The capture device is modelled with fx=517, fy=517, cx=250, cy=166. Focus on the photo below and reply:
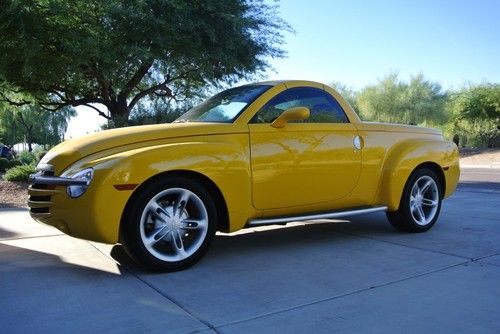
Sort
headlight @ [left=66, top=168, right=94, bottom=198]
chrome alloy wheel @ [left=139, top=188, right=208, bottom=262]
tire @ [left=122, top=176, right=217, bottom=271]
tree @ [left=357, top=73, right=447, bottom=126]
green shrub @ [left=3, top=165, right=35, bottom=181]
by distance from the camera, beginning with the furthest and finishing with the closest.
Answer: tree @ [left=357, top=73, right=447, bottom=126], green shrub @ [left=3, top=165, right=35, bottom=181], chrome alloy wheel @ [left=139, top=188, right=208, bottom=262], tire @ [left=122, top=176, right=217, bottom=271], headlight @ [left=66, top=168, right=94, bottom=198]

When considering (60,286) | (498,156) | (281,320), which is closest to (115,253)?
(60,286)

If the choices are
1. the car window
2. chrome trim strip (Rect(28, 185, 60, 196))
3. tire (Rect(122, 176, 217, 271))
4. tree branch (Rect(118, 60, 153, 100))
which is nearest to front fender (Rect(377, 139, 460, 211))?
the car window

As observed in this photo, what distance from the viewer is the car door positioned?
4953mm

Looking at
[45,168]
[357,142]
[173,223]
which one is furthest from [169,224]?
[357,142]

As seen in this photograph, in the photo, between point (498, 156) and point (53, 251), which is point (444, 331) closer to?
point (53, 251)

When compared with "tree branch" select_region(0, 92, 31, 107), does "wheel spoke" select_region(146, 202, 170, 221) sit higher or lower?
lower

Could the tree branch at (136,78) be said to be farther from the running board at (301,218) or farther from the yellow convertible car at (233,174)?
the running board at (301,218)

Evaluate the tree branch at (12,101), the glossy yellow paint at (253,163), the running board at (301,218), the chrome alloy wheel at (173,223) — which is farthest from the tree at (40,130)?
the chrome alloy wheel at (173,223)

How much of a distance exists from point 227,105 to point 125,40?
8.38m

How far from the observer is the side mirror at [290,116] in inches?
193

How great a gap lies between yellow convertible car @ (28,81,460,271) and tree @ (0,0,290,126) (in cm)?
749

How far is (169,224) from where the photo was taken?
447 centimetres

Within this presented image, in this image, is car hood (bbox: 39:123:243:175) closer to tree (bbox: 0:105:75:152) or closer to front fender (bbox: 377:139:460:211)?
front fender (bbox: 377:139:460:211)

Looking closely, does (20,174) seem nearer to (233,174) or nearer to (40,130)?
(233,174)
